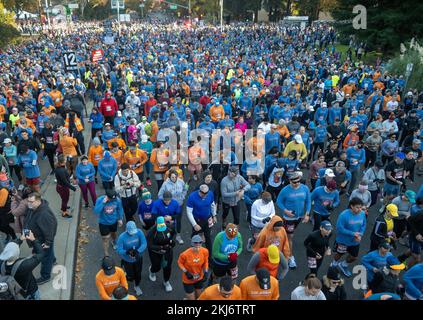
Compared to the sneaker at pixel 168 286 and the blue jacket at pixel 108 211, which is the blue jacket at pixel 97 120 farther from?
the sneaker at pixel 168 286

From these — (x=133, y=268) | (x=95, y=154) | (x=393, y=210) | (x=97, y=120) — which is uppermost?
(x=97, y=120)

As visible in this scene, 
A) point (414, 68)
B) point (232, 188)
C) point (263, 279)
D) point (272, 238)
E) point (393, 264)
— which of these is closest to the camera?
point (263, 279)

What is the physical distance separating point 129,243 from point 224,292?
206 cm

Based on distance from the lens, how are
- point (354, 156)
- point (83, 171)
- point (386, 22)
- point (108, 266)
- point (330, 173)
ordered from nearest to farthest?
point (108, 266)
point (330, 173)
point (83, 171)
point (354, 156)
point (386, 22)

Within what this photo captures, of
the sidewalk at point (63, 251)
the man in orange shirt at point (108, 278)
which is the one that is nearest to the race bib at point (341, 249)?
the man in orange shirt at point (108, 278)

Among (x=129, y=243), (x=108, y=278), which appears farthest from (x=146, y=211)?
(x=108, y=278)

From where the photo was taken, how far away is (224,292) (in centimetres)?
449

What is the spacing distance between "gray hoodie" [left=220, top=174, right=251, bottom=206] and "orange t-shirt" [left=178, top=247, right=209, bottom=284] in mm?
2104

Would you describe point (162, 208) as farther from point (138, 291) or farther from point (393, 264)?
point (393, 264)

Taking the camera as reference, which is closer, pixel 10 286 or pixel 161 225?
pixel 10 286

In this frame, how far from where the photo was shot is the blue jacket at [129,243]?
19.5 ft

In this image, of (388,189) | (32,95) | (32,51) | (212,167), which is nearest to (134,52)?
(32,51)

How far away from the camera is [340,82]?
1919 centimetres

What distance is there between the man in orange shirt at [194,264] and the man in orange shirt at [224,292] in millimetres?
890
